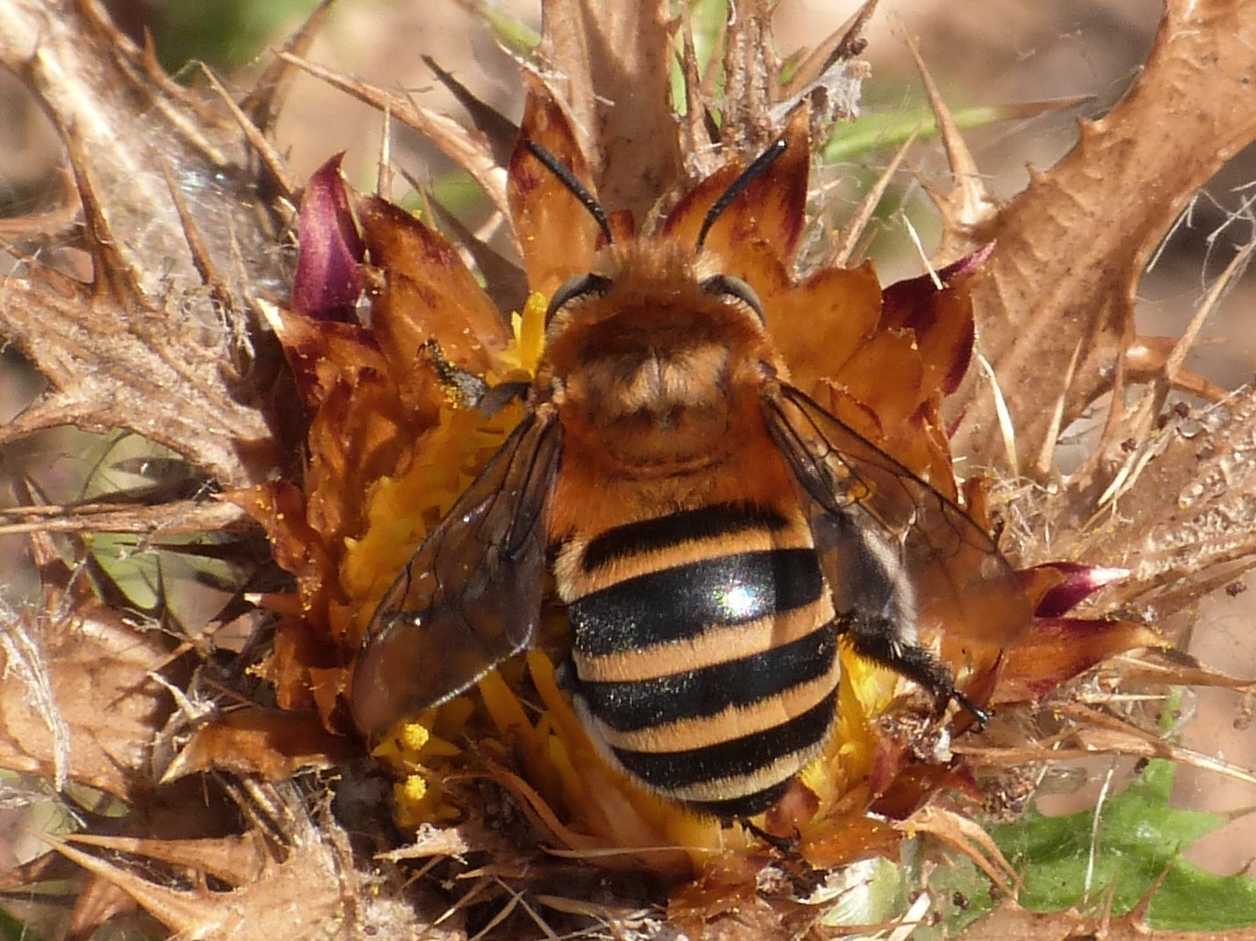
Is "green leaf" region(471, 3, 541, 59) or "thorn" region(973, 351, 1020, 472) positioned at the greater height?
"green leaf" region(471, 3, 541, 59)

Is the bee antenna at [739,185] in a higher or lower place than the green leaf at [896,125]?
higher

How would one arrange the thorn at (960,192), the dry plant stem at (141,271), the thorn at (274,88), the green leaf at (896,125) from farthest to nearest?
the green leaf at (896,125), the thorn at (274,88), the thorn at (960,192), the dry plant stem at (141,271)

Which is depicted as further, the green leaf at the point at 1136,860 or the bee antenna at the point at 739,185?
the green leaf at the point at 1136,860

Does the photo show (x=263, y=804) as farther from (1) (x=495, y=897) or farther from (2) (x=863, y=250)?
(2) (x=863, y=250)

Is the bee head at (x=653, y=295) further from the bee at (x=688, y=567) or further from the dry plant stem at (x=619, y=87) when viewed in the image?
the dry plant stem at (x=619, y=87)

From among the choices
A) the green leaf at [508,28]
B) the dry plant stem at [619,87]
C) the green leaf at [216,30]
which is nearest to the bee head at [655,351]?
the dry plant stem at [619,87]

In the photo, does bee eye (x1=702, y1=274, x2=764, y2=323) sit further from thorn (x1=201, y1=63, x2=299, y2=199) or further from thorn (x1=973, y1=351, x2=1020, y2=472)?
thorn (x1=201, y1=63, x2=299, y2=199)

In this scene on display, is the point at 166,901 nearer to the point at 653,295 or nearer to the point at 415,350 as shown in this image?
the point at 415,350

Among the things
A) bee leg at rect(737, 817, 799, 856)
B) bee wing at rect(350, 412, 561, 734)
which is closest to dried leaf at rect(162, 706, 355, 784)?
bee wing at rect(350, 412, 561, 734)
